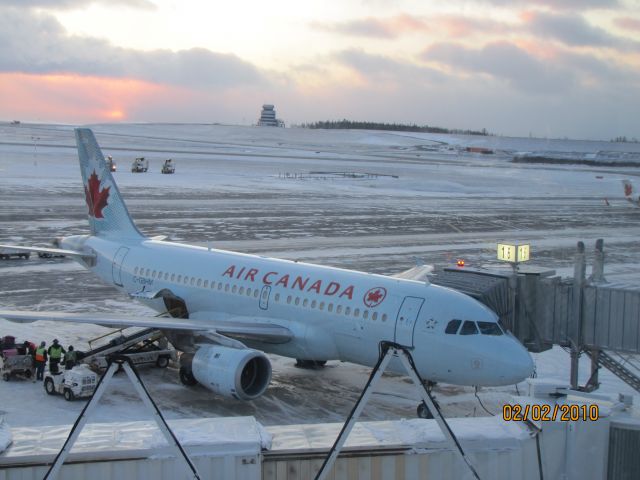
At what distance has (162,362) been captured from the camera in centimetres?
2445

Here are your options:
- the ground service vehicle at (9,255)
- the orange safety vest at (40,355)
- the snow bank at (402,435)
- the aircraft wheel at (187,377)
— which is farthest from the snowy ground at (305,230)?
the snow bank at (402,435)

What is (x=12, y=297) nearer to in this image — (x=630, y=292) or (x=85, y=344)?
(x=85, y=344)

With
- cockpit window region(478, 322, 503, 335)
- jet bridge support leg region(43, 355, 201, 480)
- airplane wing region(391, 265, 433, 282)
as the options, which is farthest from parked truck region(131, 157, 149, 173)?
jet bridge support leg region(43, 355, 201, 480)

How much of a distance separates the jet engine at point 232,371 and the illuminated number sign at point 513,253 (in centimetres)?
724

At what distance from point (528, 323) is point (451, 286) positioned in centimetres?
238

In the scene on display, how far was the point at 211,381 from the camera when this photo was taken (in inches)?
811

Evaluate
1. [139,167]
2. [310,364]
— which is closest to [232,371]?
[310,364]

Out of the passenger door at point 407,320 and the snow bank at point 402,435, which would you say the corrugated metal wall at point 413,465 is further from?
the passenger door at point 407,320

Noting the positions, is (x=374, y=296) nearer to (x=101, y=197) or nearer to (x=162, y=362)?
(x=162, y=362)

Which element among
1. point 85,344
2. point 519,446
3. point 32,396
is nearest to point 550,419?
point 519,446

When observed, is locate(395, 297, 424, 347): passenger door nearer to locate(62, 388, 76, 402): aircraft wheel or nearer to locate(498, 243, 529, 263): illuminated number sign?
locate(498, 243, 529, 263): illuminated number sign

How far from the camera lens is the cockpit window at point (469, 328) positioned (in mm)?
19453

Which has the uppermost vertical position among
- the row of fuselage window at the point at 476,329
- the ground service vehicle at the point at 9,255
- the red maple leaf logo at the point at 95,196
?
the red maple leaf logo at the point at 95,196

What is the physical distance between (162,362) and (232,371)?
16.6 feet
